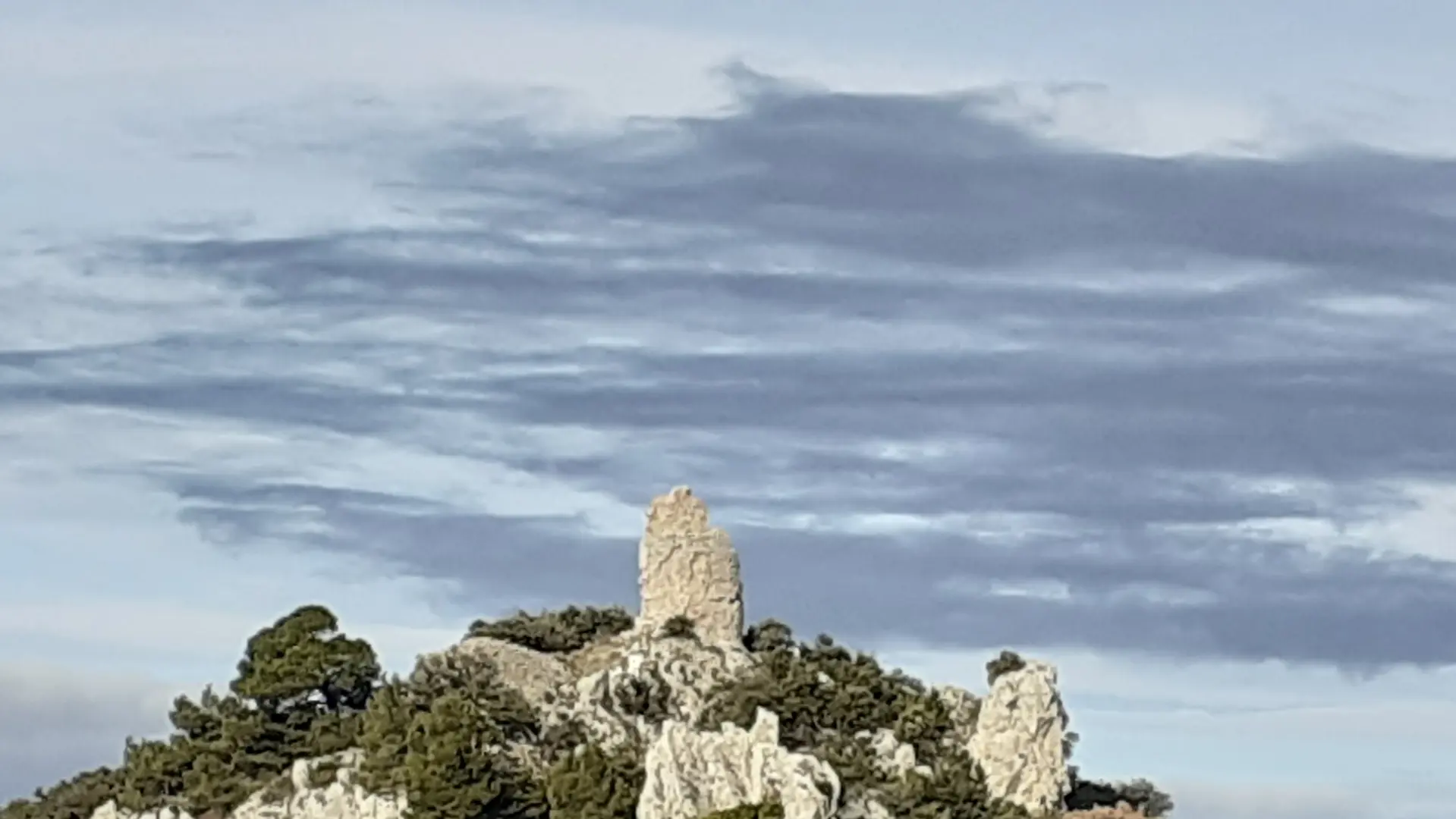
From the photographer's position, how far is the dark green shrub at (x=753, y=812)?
112 metres

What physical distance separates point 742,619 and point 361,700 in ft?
41.0

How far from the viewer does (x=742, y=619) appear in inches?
5591

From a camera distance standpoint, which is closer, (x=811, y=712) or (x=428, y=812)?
(x=428, y=812)

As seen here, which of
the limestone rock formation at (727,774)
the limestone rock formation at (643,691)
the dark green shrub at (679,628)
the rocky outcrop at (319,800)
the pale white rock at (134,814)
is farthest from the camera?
the dark green shrub at (679,628)

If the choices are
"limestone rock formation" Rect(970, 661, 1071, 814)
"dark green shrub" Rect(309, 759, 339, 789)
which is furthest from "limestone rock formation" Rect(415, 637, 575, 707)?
"limestone rock formation" Rect(970, 661, 1071, 814)

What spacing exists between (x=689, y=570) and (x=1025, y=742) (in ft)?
57.9

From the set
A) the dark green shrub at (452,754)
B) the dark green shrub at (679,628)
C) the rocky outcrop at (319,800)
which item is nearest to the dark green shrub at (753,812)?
the dark green shrub at (452,754)

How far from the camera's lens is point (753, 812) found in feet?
370

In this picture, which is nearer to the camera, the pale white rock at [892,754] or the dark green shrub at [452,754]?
the dark green shrub at [452,754]

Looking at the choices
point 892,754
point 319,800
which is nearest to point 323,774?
point 319,800

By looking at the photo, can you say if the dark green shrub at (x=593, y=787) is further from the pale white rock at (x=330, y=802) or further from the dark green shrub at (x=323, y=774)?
the dark green shrub at (x=323, y=774)

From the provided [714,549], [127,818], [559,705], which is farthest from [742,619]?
[127,818]

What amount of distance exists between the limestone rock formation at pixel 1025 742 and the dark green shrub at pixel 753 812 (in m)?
13.3

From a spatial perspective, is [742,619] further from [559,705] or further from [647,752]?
[647,752]
